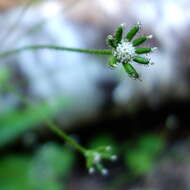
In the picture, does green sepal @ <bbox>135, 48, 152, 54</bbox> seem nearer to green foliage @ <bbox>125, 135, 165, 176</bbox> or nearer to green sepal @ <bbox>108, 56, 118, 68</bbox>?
green sepal @ <bbox>108, 56, 118, 68</bbox>

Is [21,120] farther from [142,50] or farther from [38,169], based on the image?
[142,50]

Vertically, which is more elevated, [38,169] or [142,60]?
[38,169]

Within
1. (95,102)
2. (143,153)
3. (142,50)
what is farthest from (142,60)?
(143,153)

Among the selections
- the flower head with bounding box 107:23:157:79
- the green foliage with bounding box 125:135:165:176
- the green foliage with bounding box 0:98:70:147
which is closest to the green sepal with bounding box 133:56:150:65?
the flower head with bounding box 107:23:157:79

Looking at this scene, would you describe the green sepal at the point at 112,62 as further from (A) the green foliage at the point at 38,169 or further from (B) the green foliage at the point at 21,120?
(A) the green foliage at the point at 38,169

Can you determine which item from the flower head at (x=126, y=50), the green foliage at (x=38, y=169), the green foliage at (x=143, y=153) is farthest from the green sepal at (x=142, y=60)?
the green foliage at (x=143, y=153)

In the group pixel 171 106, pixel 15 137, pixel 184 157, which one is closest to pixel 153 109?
pixel 171 106

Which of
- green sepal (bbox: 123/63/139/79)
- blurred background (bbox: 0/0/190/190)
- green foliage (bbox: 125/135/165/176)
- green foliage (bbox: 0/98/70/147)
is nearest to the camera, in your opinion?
green sepal (bbox: 123/63/139/79)

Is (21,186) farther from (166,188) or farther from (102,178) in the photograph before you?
(166,188)
